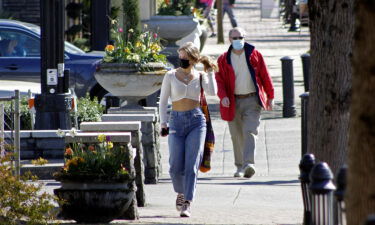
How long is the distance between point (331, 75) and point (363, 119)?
10.2 ft

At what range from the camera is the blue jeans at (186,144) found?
8.89 metres

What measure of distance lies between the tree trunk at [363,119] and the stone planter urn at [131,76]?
705cm

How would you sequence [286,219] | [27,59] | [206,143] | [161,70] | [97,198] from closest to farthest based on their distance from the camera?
[97,198] < [286,219] < [206,143] < [161,70] < [27,59]

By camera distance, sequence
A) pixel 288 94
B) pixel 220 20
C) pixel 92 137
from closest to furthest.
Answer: pixel 92 137
pixel 288 94
pixel 220 20

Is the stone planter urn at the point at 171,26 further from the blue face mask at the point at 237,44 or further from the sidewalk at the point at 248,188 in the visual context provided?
the blue face mask at the point at 237,44

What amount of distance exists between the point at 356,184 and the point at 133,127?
5140 mm

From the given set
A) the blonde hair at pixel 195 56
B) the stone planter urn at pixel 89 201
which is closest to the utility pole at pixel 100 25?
the blonde hair at pixel 195 56

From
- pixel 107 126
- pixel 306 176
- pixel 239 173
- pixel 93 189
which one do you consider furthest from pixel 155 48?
pixel 306 176

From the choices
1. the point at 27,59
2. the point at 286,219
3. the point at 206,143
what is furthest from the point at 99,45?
the point at 286,219

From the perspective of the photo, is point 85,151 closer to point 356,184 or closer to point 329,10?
Result: point 329,10

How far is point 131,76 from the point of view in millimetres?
11000

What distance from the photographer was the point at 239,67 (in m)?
11.4

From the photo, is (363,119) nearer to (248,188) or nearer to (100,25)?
(248,188)

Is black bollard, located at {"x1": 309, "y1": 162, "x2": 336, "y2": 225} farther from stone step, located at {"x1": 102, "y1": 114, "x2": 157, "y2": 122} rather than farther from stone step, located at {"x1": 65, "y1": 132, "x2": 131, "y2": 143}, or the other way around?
stone step, located at {"x1": 102, "y1": 114, "x2": 157, "y2": 122}
